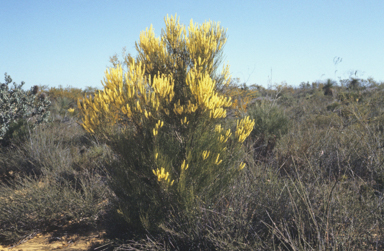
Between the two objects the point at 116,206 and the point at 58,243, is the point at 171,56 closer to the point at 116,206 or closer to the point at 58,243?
the point at 116,206

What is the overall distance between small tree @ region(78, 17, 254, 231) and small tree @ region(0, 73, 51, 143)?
17.7ft

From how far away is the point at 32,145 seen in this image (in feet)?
18.6

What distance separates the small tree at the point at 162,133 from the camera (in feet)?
8.30

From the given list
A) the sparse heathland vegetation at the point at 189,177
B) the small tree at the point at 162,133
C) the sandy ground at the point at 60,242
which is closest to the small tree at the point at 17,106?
the sandy ground at the point at 60,242

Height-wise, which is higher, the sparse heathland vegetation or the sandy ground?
the sparse heathland vegetation

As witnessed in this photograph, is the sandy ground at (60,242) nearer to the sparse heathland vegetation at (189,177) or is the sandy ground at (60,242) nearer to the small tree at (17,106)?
the sparse heathland vegetation at (189,177)

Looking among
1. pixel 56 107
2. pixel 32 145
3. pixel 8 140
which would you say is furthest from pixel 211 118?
pixel 56 107

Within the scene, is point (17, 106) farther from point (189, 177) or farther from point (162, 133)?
point (189, 177)

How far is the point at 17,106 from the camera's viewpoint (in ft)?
23.5

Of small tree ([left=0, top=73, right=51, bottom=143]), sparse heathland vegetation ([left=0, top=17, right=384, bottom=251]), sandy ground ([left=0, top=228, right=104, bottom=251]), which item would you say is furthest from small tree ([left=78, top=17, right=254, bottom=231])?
small tree ([left=0, top=73, right=51, bottom=143])

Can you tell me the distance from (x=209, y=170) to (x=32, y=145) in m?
4.93

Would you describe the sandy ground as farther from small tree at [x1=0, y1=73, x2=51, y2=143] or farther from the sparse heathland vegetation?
small tree at [x1=0, y1=73, x2=51, y2=143]

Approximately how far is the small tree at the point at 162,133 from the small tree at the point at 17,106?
5397 millimetres

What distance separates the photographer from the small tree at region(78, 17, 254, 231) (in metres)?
2.53
